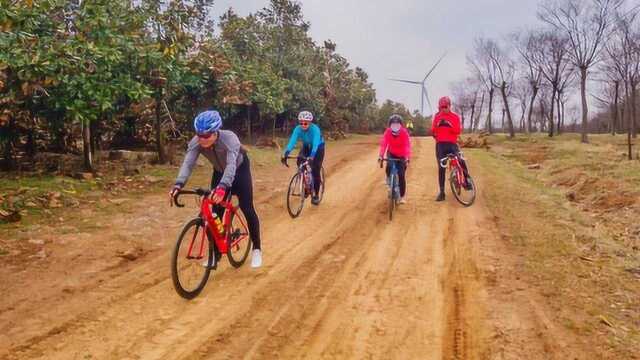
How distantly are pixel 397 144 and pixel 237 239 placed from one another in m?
4.83

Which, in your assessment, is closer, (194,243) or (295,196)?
(194,243)

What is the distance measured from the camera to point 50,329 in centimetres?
479

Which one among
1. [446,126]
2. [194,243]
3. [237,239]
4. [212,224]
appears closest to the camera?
[194,243]

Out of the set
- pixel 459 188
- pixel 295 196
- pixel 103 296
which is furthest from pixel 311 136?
pixel 103 296

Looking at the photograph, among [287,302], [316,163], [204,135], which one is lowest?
[287,302]

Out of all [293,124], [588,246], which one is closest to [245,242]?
[588,246]

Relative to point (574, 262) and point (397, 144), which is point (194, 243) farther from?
point (397, 144)

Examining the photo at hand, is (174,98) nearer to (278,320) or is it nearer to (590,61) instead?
(278,320)

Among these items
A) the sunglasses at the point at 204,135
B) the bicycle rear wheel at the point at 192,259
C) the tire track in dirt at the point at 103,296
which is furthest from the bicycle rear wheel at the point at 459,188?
the sunglasses at the point at 204,135

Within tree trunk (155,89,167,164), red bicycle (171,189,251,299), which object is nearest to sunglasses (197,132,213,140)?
red bicycle (171,189,251,299)

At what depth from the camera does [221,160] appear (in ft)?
19.5

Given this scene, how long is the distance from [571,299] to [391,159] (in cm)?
500

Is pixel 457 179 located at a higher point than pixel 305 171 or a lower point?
lower

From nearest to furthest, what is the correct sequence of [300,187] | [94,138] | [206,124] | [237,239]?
[206,124]
[237,239]
[300,187]
[94,138]
